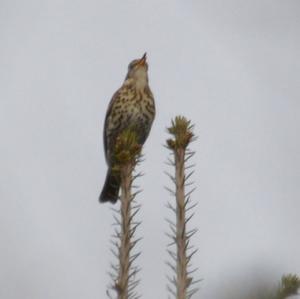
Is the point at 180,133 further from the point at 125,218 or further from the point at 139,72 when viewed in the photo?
the point at 139,72

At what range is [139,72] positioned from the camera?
657 centimetres

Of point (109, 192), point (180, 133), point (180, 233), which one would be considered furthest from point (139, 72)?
point (180, 233)

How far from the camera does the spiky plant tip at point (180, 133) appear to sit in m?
1.94

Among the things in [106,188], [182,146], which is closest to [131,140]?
[182,146]

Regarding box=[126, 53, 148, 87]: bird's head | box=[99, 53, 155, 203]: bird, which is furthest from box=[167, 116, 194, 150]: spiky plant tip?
box=[126, 53, 148, 87]: bird's head

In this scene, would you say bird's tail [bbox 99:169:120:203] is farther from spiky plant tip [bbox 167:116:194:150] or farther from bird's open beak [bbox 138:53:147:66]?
spiky plant tip [bbox 167:116:194:150]

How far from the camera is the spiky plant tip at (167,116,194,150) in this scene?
1939 millimetres

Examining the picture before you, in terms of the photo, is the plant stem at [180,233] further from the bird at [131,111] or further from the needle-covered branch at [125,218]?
the bird at [131,111]

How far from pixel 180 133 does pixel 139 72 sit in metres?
4.64

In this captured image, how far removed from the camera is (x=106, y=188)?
5453 mm

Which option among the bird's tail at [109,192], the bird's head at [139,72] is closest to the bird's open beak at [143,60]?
the bird's head at [139,72]

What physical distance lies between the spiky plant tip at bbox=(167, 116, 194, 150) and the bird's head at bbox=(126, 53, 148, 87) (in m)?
4.34

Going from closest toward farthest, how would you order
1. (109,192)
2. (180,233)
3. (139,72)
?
(180,233) < (109,192) < (139,72)

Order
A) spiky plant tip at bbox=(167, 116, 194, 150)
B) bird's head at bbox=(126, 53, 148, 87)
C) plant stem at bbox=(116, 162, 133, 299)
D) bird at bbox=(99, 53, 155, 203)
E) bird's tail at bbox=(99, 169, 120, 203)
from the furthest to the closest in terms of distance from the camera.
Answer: bird's head at bbox=(126, 53, 148, 87), bird at bbox=(99, 53, 155, 203), bird's tail at bbox=(99, 169, 120, 203), spiky plant tip at bbox=(167, 116, 194, 150), plant stem at bbox=(116, 162, 133, 299)
